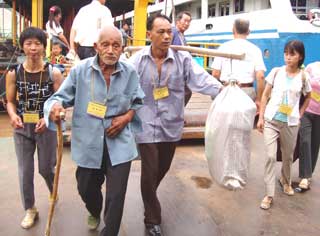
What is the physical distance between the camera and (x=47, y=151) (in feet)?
11.1

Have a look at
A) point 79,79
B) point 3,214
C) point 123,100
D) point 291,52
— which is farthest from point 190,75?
point 3,214

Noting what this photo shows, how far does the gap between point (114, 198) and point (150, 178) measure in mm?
491

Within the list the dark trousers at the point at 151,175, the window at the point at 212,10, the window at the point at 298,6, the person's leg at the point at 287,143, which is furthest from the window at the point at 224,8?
the dark trousers at the point at 151,175

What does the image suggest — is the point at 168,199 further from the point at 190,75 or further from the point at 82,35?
the point at 82,35

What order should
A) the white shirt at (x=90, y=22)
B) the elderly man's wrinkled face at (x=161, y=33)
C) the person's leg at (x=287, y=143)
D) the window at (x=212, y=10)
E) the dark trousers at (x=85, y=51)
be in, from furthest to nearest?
the window at (x=212, y=10) → the dark trousers at (x=85, y=51) → the white shirt at (x=90, y=22) → the person's leg at (x=287, y=143) → the elderly man's wrinkled face at (x=161, y=33)

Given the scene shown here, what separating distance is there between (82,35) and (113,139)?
3.47 metres

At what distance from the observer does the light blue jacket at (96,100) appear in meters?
2.82

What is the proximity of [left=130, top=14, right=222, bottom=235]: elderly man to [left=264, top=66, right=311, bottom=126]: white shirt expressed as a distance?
1.08 m

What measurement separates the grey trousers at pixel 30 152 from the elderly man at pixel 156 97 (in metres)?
0.76

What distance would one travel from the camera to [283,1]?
9.61 m

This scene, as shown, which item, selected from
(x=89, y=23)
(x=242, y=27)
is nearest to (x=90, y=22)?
(x=89, y=23)

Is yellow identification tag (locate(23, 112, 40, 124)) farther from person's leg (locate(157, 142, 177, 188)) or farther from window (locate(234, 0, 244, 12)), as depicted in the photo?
window (locate(234, 0, 244, 12))

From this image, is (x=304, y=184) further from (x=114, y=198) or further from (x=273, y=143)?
(x=114, y=198)

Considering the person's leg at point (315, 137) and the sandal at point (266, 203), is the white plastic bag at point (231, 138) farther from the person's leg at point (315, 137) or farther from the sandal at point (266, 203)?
the person's leg at point (315, 137)
